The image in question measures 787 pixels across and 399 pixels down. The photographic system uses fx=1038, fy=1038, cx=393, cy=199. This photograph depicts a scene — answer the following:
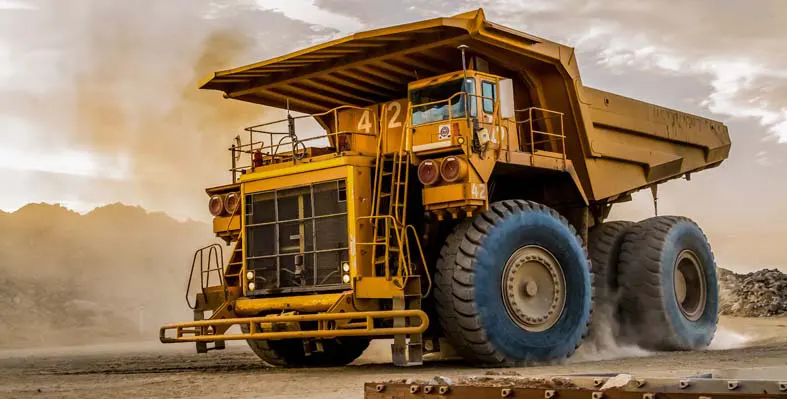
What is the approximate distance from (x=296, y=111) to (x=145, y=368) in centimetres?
438

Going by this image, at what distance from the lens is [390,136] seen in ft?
45.3

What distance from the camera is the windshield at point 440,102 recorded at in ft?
41.0

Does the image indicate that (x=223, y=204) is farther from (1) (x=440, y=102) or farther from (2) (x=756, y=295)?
(2) (x=756, y=295)

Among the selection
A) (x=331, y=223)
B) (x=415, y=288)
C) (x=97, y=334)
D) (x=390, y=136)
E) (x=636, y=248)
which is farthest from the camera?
(x=97, y=334)

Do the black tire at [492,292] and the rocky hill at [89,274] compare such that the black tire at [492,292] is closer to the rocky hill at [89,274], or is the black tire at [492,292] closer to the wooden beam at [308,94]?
the wooden beam at [308,94]

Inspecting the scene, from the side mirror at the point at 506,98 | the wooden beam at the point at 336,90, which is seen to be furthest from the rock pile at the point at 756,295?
the side mirror at the point at 506,98

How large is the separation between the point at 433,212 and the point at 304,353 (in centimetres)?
337

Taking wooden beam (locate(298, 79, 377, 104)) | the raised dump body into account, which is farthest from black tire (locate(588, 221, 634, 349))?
the raised dump body

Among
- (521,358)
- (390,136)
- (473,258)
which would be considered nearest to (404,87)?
(390,136)

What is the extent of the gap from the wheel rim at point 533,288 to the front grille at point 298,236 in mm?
1996

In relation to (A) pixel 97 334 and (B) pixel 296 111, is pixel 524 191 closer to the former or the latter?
(B) pixel 296 111

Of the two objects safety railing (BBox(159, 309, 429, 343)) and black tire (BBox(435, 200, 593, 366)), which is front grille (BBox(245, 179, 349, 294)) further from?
black tire (BBox(435, 200, 593, 366))

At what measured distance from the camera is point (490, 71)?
13484mm

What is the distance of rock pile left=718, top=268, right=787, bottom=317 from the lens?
87.6 feet
